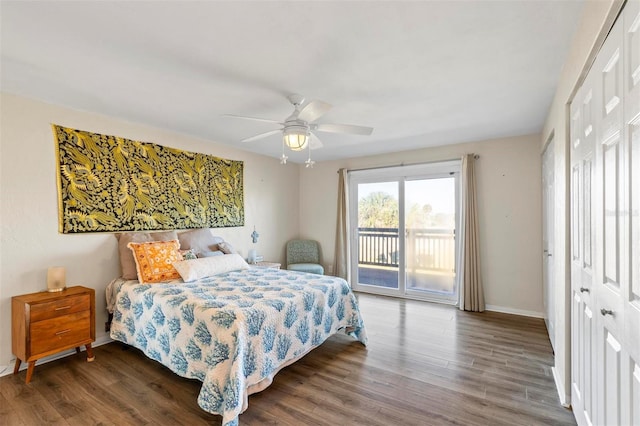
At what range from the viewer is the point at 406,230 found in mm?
4996

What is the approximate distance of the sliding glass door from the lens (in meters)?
4.66

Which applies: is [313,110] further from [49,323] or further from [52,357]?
[52,357]

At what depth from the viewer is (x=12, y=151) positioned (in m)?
2.65

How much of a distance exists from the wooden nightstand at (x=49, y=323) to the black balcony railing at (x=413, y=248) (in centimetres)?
401

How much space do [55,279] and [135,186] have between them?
1188mm

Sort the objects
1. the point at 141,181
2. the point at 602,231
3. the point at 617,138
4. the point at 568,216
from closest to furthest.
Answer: the point at 617,138
the point at 602,231
the point at 568,216
the point at 141,181

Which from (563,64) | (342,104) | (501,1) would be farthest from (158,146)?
(563,64)

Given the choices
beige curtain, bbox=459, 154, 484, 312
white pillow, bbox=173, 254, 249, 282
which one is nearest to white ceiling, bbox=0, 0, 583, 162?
beige curtain, bbox=459, 154, 484, 312

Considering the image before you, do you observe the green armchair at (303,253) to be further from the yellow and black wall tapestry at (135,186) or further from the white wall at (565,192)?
the white wall at (565,192)

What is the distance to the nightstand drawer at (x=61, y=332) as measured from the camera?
248 cm

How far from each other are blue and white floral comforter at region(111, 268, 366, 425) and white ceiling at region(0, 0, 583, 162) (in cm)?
176

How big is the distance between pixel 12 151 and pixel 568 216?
453cm

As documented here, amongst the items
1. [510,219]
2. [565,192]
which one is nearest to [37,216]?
[565,192]

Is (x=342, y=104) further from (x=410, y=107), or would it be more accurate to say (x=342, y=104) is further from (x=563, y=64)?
(x=563, y=64)
